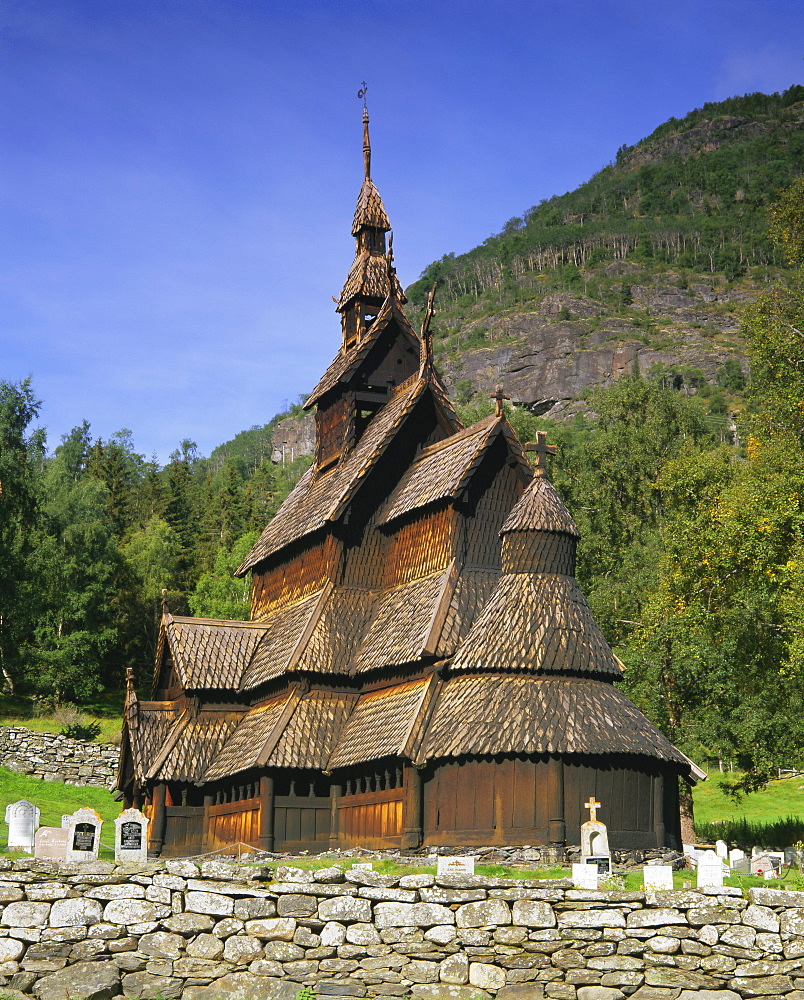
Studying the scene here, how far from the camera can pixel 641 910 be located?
42.0 ft

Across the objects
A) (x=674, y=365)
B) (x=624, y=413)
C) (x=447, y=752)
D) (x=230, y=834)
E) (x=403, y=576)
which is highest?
(x=674, y=365)

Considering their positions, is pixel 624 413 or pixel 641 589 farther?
pixel 624 413

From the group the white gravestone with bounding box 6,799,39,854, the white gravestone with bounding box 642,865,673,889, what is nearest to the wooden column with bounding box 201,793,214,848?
the white gravestone with bounding box 6,799,39,854

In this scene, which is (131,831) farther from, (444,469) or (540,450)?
(444,469)

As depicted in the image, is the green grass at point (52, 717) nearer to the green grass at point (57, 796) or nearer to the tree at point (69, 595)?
the tree at point (69, 595)

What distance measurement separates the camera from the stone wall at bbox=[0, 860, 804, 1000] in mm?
12508

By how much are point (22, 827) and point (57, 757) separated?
83.2 ft

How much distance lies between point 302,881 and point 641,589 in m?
35.4

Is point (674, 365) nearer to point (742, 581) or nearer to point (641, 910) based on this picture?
point (742, 581)

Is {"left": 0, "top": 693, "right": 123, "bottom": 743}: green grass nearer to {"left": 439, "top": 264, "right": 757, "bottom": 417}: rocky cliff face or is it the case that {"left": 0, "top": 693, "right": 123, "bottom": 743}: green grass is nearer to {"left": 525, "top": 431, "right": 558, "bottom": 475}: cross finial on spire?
{"left": 525, "top": 431, "right": 558, "bottom": 475}: cross finial on spire

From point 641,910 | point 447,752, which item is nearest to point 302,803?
point 447,752

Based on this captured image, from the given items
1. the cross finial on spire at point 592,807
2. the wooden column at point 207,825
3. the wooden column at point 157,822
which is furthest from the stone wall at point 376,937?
the wooden column at point 157,822

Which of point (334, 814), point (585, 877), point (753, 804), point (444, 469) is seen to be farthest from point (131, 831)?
point (753, 804)

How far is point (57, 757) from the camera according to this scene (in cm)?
3984
